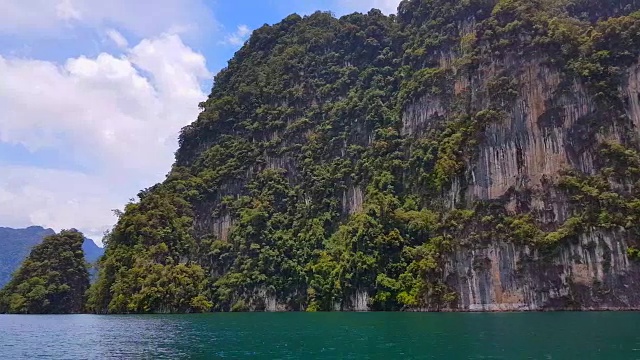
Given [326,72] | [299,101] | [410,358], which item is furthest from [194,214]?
[410,358]

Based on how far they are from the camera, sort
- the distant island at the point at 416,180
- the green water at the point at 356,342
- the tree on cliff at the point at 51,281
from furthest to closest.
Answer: the tree on cliff at the point at 51,281
the distant island at the point at 416,180
the green water at the point at 356,342

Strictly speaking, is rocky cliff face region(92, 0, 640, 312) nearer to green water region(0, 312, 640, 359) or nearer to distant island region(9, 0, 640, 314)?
distant island region(9, 0, 640, 314)

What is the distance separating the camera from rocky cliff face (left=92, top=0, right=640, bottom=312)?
64688 millimetres

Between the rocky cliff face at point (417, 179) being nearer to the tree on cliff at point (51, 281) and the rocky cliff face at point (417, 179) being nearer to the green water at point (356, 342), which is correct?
the tree on cliff at point (51, 281)

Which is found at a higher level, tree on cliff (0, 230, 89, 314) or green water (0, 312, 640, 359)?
tree on cliff (0, 230, 89, 314)

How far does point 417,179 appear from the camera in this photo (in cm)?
8244

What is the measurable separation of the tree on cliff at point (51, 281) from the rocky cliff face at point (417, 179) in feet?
33.0

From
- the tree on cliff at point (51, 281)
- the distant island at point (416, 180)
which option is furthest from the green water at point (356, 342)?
the tree on cliff at point (51, 281)

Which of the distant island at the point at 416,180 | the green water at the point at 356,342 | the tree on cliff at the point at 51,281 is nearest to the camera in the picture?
the green water at the point at 356,342

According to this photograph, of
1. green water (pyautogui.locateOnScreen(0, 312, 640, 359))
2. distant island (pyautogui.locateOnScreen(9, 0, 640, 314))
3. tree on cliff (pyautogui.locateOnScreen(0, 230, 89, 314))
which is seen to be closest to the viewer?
green water (pyautogui.locateOnScreen(0, 312, 640, 359))

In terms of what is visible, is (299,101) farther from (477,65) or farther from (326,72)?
(477,65)

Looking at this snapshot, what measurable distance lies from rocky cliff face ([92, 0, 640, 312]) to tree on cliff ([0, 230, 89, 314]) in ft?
33.0

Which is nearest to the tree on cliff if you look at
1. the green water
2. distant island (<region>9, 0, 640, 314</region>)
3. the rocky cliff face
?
distant island (<region>9, 0, 640, 314</region>)

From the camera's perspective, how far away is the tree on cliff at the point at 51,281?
88.0 metres
